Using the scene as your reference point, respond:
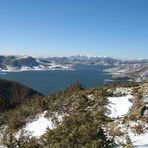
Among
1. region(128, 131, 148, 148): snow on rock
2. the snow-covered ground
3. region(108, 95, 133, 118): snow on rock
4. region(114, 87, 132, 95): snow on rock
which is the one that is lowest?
the snow-covered ground

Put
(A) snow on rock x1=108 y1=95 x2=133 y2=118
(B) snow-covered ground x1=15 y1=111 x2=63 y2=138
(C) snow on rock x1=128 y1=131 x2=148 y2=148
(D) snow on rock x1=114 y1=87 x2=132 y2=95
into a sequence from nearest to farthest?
(C) snow on rock x1=128 y1=131 x2=148 y2=148, (A) snow on rock x1=108 y1=95 x2=133 y2=118, (B) snow-covered ground x1=15 y1=111 x2=63 y2=138, (D) snow on rock x1=114 y1=87 x2=132 y2=95

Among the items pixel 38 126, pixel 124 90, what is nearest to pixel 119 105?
pixel 124 90

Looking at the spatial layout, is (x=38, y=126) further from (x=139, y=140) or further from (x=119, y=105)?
(x=139, y=140)

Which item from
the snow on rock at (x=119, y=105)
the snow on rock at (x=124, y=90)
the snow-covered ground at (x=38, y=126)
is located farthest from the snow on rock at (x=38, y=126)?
the snow on rock at (x=124, y=90)

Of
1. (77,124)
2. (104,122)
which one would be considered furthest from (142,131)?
(77,124)

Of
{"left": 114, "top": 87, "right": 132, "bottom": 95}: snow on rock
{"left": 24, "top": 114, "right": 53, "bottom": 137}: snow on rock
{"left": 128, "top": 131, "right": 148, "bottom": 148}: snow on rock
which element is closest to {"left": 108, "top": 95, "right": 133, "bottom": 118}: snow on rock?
{"left": 114, "top": 87, "right": 132, "bottom": 95}: snow on rock

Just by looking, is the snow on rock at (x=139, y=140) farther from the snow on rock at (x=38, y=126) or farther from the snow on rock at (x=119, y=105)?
the snow on rock at (x=38, y=126)

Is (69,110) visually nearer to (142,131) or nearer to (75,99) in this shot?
(75,99)

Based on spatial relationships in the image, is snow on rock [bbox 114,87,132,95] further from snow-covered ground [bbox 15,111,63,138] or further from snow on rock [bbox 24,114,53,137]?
snow on rock [bbox 24,114,53,137]

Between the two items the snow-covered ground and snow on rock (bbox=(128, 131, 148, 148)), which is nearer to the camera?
snow on rock (bbox=(128, 131, 148, 148))
